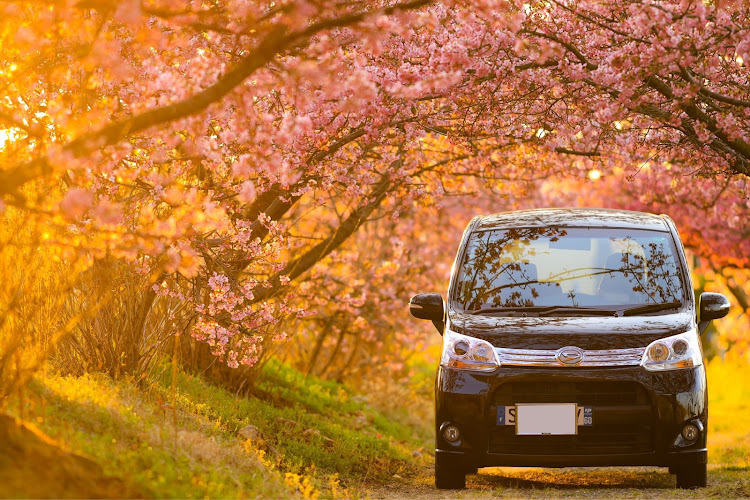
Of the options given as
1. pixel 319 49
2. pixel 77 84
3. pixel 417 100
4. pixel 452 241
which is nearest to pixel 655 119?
pixel 417 100

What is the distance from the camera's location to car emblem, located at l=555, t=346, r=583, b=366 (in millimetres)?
6719

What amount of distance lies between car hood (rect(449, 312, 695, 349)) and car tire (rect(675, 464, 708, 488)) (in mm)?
983

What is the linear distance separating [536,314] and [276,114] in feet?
10.4

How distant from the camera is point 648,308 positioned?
721 centimetres

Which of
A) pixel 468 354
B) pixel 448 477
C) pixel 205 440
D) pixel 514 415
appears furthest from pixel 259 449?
pixel 514 415

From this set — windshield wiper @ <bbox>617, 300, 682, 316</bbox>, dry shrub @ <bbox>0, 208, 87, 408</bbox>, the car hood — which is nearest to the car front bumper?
the car hood

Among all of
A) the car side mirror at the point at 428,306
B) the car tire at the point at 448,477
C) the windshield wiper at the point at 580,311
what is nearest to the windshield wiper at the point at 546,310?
the windshield wiper at the point at 580,311

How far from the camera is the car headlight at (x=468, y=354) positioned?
6.87m

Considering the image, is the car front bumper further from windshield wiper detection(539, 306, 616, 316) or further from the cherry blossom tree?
the cherry blossom tree

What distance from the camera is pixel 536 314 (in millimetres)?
7188

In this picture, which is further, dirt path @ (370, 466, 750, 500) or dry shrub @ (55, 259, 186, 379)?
dry shrub @ (55, 259, 186, 379)

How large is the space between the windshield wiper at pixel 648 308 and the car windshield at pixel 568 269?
0.03 metres

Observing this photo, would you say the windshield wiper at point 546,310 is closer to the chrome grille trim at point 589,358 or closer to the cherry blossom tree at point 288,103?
the chrome grille trim at point 589,358

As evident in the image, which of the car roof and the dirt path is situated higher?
the car roof
